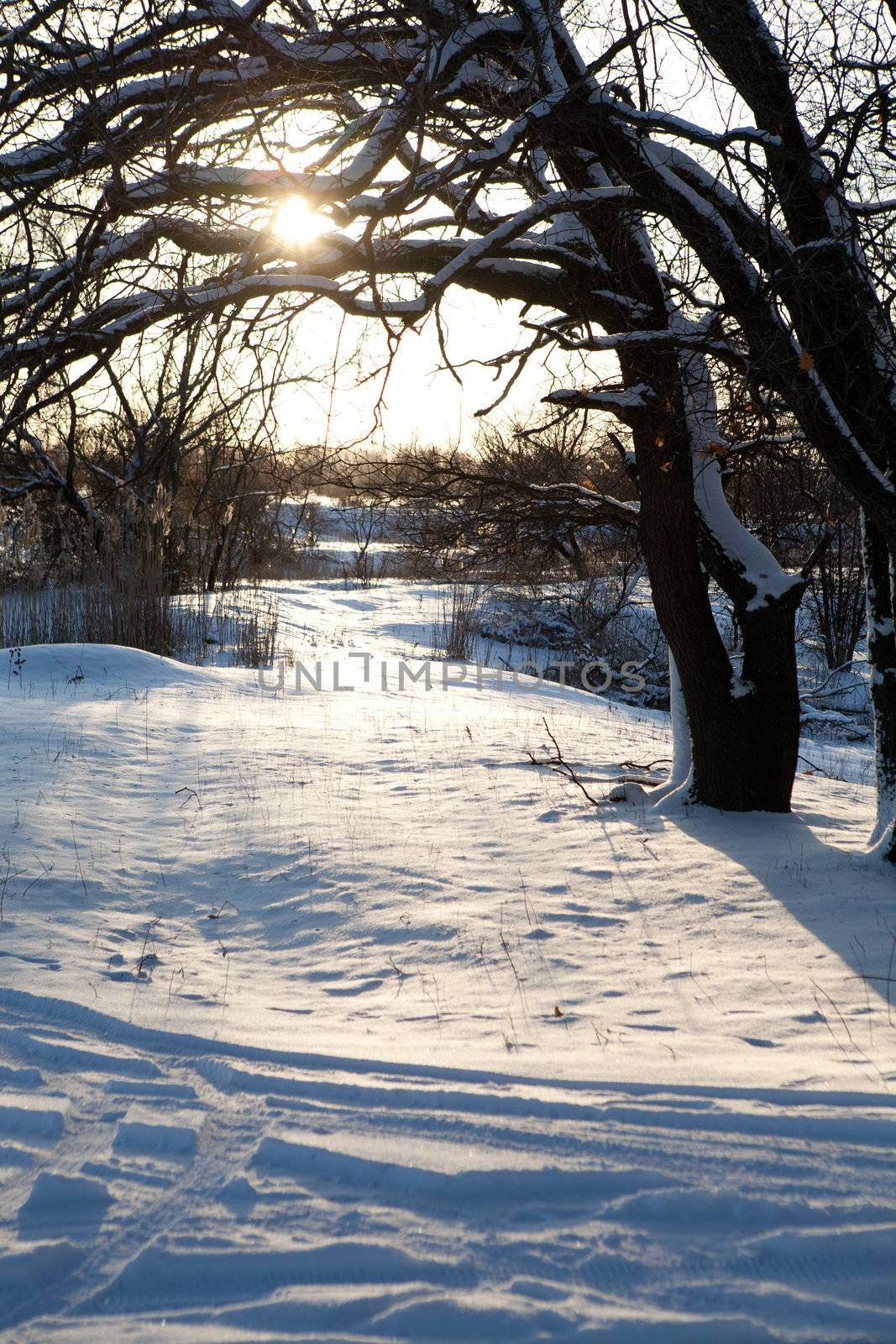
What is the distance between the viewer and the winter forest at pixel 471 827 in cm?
202

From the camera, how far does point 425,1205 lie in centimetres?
215

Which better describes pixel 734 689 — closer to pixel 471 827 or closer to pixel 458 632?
pixel 471 827

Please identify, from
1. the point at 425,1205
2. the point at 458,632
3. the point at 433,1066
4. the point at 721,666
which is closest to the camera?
the point at 425,1205

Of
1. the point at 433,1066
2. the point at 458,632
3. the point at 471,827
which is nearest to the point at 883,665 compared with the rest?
the point at 471,827

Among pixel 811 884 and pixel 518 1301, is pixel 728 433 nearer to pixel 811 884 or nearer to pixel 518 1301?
pixel 811 884

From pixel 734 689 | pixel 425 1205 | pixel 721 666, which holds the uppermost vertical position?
pixel 721 666

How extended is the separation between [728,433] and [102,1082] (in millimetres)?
4917

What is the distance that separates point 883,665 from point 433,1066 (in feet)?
10.6

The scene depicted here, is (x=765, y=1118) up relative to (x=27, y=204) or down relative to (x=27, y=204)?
down

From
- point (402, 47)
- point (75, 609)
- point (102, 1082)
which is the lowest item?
point (102, 1082)

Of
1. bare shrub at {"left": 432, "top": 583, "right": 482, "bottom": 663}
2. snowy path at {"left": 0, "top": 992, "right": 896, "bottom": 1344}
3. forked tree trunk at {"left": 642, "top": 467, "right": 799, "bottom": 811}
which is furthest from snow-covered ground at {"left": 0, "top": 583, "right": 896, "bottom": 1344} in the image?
bare shrub at {"left": 432, "top": 583, "right": 482, "bottom": 663}

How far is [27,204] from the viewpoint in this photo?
3592 mm

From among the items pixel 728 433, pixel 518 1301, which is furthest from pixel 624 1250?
pixel 728 433

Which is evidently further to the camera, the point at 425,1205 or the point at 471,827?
the point at 471,827
